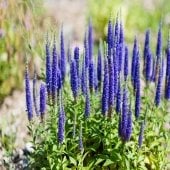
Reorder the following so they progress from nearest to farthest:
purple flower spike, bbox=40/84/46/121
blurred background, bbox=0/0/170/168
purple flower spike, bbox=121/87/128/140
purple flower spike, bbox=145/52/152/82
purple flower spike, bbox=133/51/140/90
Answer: purple flower spike, bbox=121/87/128/140, purple flower spike, bbox=40/84/46/121, purple flower spike, bbox=133/51/140/90, purple flower spike, bbox=145/52/152/82, blurred background, bbox=0/0/170/168

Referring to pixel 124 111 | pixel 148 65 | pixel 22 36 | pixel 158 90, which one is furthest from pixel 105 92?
pixel 22 36

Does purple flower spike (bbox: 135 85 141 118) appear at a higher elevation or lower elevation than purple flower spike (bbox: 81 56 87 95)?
lower

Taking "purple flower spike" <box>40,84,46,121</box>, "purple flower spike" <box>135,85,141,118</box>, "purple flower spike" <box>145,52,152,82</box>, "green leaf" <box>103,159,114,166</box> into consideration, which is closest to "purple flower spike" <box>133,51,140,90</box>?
"purple flower spike" <box>135,85,141,118</box>

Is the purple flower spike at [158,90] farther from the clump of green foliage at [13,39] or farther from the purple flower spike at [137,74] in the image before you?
the clump of green foliage at [13,39]

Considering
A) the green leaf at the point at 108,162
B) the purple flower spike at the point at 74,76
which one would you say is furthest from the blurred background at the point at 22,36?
the green leaf at the point at 108,162

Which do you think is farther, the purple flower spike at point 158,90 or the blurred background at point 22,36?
the blurred background at point 22,36

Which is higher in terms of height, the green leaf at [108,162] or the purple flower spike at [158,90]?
the purple flower spike at [158,90]

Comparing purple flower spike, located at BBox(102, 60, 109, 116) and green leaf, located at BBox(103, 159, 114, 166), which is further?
green leaf, located at BBox(103, 159, 114, 166)

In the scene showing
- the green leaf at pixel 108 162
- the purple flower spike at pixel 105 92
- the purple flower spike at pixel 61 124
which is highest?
the purple flower spike at pixel 105 92

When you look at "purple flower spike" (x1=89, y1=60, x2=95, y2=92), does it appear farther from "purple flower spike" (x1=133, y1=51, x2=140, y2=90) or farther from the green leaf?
the green leaf

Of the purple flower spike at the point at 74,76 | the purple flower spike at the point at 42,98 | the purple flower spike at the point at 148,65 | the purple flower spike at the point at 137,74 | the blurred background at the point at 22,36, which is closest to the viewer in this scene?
the purple flower spike at the point at 42,98

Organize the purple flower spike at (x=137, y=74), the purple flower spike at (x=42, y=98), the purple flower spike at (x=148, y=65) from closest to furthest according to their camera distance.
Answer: the purple flower spike at (x=42, y=98)
the purple flower spike at (x=137, y=74)
the purple flower spike at (x=148, y=65)
